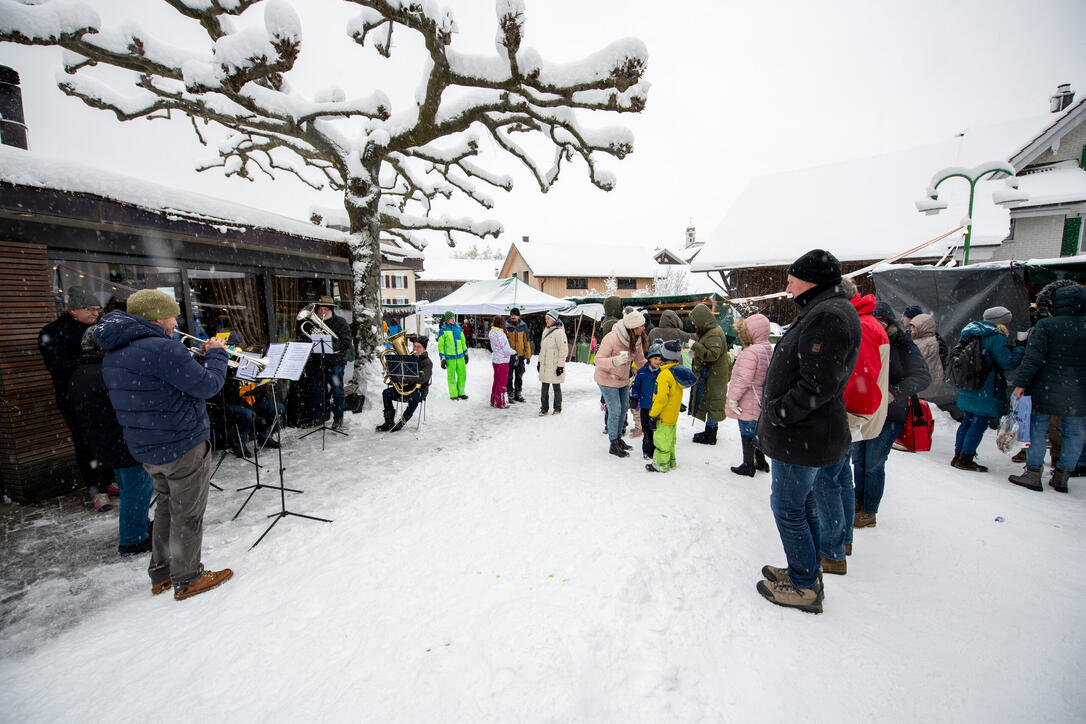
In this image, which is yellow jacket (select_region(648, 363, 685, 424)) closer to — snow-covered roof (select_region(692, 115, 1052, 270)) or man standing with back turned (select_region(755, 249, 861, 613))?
man standing with back turned (select_region(755, 249, 861, 613))

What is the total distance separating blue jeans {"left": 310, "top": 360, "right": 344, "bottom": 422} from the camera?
22.4ft

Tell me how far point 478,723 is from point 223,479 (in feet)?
14.9

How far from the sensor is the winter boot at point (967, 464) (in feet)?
16.2

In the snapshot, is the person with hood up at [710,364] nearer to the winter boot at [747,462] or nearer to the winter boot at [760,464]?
the winter boot at [760,464]

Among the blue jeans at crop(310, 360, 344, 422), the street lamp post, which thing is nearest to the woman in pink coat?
the blue jeans at crop(310, 360, 344, 422)

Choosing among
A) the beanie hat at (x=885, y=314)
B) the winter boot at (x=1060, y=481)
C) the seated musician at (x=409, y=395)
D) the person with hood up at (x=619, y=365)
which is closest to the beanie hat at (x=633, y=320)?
the person with hood up at (x=619, y=365)

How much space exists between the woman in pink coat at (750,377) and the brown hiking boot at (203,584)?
4.81m

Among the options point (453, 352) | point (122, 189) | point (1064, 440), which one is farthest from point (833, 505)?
point (122, 189)

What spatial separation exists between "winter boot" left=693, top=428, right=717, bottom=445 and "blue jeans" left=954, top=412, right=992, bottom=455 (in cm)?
283

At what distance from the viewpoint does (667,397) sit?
Result: 459 cm

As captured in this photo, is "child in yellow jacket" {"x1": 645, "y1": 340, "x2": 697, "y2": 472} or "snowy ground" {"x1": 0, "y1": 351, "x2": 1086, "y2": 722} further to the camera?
"child in yellow jacket" {"x1": 645, "y1": 340, "x2": 697, "y2": 472}

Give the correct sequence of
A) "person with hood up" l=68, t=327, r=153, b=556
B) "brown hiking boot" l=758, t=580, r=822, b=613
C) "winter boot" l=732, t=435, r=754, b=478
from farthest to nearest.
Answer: "winter boot" l=732, t=435, r=754, b=478, "person with hood up" l=68, t=327, r=153, b=556, "brown hiking boot" l=758, t=580, r=822, b=613

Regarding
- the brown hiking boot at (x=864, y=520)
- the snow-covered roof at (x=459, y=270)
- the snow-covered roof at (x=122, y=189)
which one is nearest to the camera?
the brown hiking boot at (x=864, y=520)

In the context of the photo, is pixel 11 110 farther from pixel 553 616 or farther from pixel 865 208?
pixel 865 208
